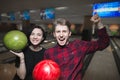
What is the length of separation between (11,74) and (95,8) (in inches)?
208

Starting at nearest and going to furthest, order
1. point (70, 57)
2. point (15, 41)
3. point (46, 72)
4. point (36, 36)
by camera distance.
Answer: point (46, 72), point (70, 57), point (15, 41), point (36, 36)

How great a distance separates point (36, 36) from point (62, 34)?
0.36 metres

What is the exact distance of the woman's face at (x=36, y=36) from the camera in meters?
1.77

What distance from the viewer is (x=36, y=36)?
1.78 m

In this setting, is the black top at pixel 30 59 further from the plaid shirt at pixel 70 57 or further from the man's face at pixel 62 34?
the man's face at pixel 62 34

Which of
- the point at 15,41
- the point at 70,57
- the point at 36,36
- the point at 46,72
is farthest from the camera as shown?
the point at 36,36

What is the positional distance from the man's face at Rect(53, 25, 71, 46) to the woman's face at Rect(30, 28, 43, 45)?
0.91 ft

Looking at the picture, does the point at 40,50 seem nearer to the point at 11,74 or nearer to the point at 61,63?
the point at 61,63

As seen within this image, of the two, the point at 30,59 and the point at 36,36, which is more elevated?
the point at 36,36

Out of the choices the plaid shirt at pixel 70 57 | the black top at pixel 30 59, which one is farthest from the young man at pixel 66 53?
the black top at pixel 30 59

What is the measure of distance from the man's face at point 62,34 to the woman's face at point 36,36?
28cm

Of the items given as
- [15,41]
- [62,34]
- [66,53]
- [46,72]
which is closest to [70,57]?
[66,53]

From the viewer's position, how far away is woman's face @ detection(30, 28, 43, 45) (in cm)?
177

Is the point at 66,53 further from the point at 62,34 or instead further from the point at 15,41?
the point at 15,41
